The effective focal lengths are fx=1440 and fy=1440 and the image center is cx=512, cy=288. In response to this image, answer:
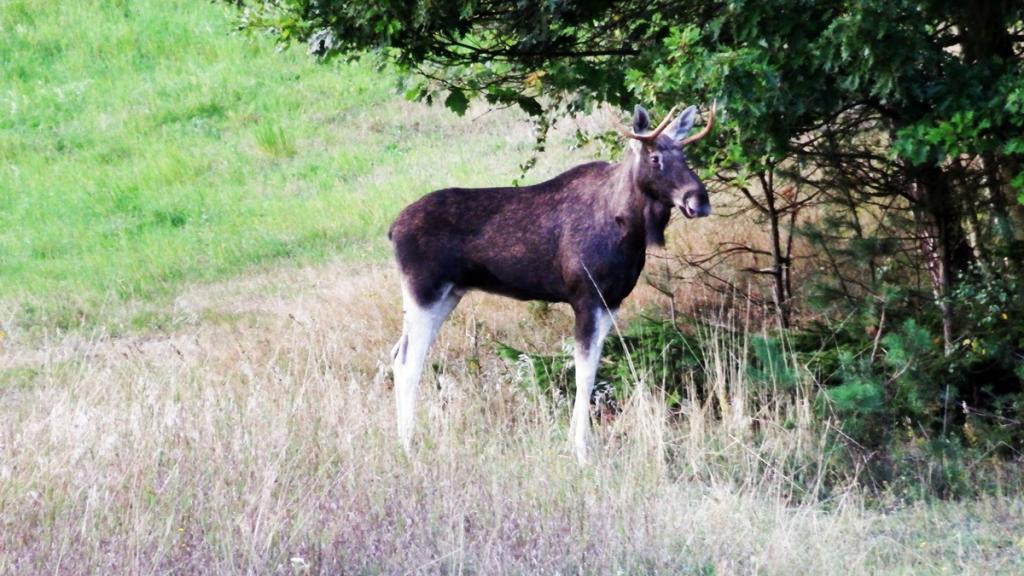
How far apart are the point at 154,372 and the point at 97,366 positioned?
1010 millimetres

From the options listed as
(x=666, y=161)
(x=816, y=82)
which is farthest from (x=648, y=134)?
(x=816, y=82)

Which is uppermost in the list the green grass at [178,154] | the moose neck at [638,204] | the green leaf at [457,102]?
the green leaf at [457,102]

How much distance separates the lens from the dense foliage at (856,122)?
805 centimetres

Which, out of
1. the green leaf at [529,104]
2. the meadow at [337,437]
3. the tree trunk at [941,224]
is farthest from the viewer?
the green leaf at [529,104]

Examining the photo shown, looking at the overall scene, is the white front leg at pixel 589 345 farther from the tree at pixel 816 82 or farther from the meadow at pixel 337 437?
the tree at pixel 816 82

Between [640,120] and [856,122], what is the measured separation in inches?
84.7

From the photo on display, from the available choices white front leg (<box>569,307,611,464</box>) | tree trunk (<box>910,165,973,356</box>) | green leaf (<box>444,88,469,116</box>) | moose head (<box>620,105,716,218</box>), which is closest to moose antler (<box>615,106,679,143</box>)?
moose head (<box>620,105,716,218</box>)

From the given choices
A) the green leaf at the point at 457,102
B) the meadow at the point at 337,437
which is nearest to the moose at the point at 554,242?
the meadow at the point at 337,437

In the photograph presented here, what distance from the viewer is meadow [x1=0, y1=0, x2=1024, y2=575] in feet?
20.7

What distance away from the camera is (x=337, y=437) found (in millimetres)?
7617

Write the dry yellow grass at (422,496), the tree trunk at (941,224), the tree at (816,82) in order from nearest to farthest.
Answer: the dry yellow grass at (422,496)
the tree at (816,82)
the tree trunk at (941,224)

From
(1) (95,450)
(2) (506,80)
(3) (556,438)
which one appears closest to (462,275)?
(3) (556,438)

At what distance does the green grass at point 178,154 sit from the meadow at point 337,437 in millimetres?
91

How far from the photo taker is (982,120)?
802 centimetres
